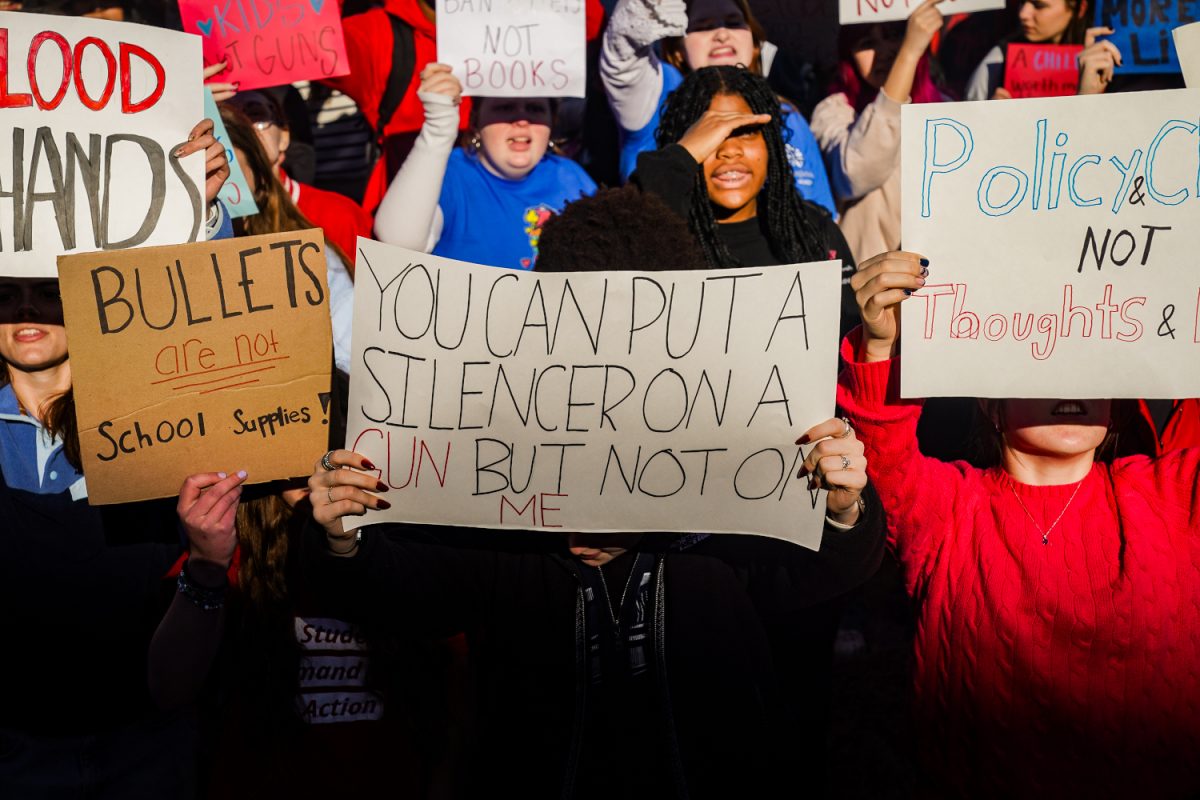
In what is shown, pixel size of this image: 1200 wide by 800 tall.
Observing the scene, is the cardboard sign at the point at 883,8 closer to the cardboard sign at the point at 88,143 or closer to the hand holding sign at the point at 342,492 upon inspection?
the cardboard sign at the point at 88,143

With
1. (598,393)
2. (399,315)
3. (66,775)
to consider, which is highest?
(399,315)

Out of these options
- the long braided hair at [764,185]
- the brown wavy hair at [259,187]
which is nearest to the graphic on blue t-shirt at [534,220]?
the long braided hair at [764,185]

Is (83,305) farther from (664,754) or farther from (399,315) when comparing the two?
(664,754)

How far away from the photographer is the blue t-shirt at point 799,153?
4152 mm

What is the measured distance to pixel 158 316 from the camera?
241 cm

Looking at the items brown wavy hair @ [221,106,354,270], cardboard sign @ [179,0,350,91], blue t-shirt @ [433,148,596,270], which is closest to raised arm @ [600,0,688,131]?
blue t-shirt @ [433,148,596,270]

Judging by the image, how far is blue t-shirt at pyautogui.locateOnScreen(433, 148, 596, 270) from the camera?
4.14 metres

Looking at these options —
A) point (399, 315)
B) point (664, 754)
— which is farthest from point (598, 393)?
point (664, 754)

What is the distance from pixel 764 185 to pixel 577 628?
1892 mm

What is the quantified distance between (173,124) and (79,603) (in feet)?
Result: 3.48

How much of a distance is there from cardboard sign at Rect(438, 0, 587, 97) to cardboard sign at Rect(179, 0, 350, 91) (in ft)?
1.27

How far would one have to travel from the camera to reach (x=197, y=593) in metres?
2.52

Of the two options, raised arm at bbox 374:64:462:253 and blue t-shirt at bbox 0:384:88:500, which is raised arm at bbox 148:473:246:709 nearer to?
blue t-shirt at bbox 0:384:88:500

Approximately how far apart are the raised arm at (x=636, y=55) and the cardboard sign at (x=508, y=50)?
7.7 inches
